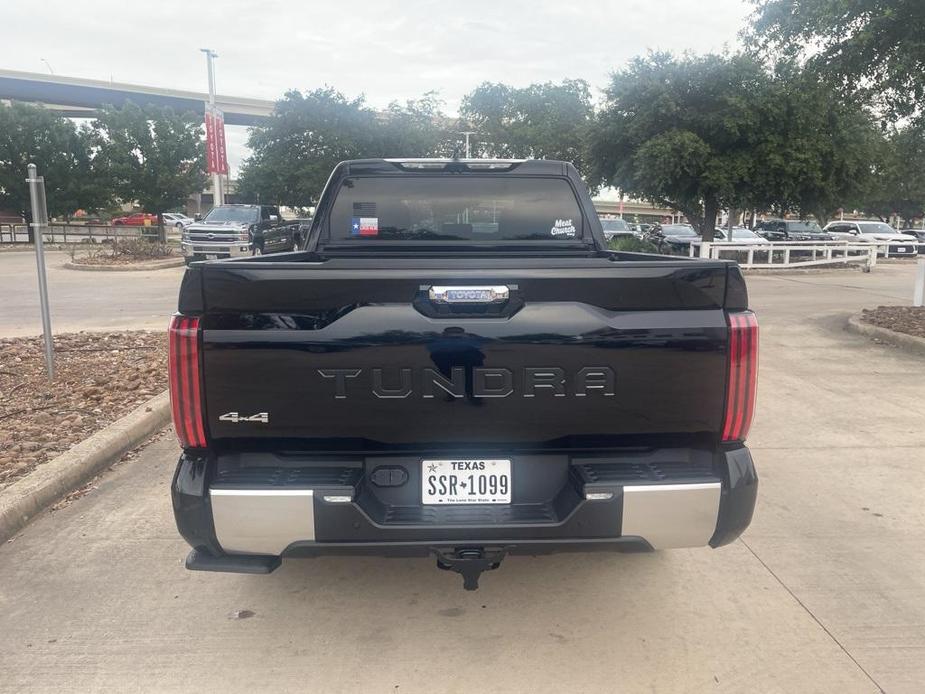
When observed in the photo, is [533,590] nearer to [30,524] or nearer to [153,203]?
[30,524]

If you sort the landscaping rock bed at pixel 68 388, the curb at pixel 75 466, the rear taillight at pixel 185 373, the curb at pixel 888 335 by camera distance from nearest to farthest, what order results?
1. the rear taillight at pixel 185 373
2. the curb at pixel 75 466
3. the landscaping rock bed at pixel 68 388
4. the curb at pixel 888 335

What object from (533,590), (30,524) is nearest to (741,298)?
(533,590)

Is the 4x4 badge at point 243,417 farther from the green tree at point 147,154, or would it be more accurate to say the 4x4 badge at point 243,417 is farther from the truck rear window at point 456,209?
the green tree at point 147,154

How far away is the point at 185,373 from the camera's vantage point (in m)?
2.74

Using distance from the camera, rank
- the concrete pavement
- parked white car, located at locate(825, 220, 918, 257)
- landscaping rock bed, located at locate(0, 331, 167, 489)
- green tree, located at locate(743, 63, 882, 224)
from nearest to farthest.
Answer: landscaping rock bed, located at locate(0, 331, 167, 489) → the concrete pavement → green tree, located at locate(743, 63, 882, 224) → parked white car, located at locate(825, 220, 918, 257)

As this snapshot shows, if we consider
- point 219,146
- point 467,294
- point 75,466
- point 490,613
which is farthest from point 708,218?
point 467,294

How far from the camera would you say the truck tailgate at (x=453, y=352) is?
9.02ft

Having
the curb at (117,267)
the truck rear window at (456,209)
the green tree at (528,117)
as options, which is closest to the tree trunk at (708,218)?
the curb at (117,267)

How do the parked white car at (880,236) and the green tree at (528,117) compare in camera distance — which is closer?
the parked white car at (880,236)

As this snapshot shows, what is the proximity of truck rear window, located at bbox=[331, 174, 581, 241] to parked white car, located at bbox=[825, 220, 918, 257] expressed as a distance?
91.6ft

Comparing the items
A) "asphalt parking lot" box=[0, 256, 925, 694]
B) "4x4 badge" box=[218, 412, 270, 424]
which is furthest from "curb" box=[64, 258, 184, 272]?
"4x4 badge" box=[218, 412, 270, 424]

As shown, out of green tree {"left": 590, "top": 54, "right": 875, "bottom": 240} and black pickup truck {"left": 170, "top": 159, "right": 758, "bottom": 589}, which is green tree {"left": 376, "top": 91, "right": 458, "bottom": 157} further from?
black pickup truck {"left": 170, "top": 159, "right": 758, "bottom": 589}

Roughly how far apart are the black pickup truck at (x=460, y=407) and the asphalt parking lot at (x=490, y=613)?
0.49 metres

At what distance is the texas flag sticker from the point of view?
4688 millimetres
